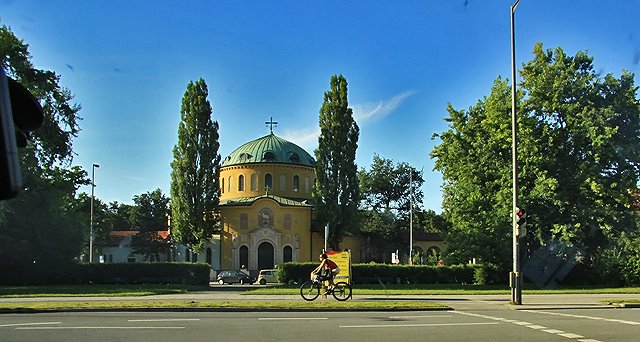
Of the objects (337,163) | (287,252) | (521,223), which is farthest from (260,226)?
(521,223)

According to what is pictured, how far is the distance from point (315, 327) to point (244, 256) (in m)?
55.5

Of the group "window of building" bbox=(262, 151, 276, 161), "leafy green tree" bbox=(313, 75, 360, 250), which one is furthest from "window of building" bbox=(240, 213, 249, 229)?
"leafy green tree" bbox=(313, 75, 360, 250)

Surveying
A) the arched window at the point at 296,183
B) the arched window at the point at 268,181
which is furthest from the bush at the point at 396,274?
the arched window at the point at 296,183

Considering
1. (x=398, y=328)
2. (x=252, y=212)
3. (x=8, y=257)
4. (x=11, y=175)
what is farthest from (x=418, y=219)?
(x=11, y=175)

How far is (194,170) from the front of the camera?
61938mm

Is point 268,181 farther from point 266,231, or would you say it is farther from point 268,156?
point 266,231

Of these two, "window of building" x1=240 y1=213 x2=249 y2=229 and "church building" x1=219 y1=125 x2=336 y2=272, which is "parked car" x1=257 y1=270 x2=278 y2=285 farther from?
"window of building" x1=240 y1=213 x2=249 y2=229

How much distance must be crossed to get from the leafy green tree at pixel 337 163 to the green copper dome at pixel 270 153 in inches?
551

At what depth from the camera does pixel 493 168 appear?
41.9 m

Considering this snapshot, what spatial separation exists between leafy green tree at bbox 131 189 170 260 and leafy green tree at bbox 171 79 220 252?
1926 cm

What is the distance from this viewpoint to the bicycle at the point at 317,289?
2275 centimetres

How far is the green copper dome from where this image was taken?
7475 cm

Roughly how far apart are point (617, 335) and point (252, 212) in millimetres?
57626

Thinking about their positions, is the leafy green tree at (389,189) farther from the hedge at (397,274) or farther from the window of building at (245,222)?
the hedge at (397,274)
